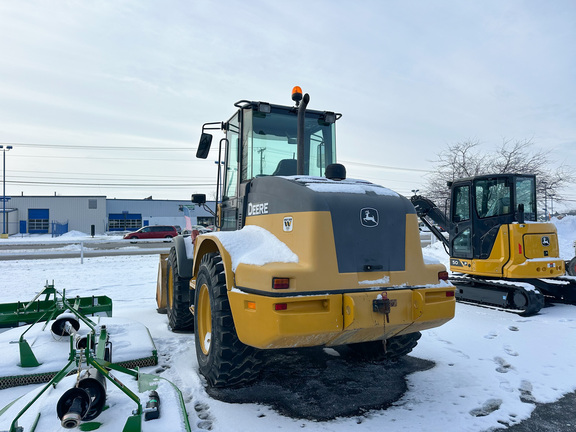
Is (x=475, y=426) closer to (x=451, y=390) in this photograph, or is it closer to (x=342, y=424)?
(x=451, y=390)

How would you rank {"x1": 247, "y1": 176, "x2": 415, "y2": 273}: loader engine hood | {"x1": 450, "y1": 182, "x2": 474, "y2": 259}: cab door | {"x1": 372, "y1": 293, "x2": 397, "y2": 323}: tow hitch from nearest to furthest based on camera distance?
{"x1": 372, "y1": 293, "x2": 397, "y2": 323}: tow hitch
{"x1": 247, "y1": 176, "x2": 415, "y2": 273}: loader engine hood
{"x1": 450, "y1": 182, "x2": 474, "y2": 259}: cab door

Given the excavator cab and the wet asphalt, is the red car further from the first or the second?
the wet asphalt

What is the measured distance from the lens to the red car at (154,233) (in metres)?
30.6

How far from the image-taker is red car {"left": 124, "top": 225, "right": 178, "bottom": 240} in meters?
30.6

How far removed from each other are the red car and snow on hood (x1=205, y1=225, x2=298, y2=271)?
27589 millimetres

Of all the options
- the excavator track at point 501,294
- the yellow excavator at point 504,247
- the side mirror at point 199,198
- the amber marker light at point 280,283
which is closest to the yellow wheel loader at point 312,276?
the amber marker light at point 280,283

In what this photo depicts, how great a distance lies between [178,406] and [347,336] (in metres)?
1.41

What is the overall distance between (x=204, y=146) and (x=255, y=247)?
6.71 feet

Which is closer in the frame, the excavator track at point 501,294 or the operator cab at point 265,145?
the operator cab at point 265,145

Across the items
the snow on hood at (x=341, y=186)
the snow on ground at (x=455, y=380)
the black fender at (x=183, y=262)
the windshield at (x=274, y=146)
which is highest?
the windshield at (x=274, y=146)

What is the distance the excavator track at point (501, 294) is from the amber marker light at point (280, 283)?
19.3 feet

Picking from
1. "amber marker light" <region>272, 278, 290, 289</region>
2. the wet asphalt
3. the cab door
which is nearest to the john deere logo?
"amber marker light" <region>272, 278, 290, 289</region>

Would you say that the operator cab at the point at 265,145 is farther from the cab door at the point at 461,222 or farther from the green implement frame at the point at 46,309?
the cab door at the point at 461,222

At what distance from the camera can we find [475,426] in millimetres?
3279
